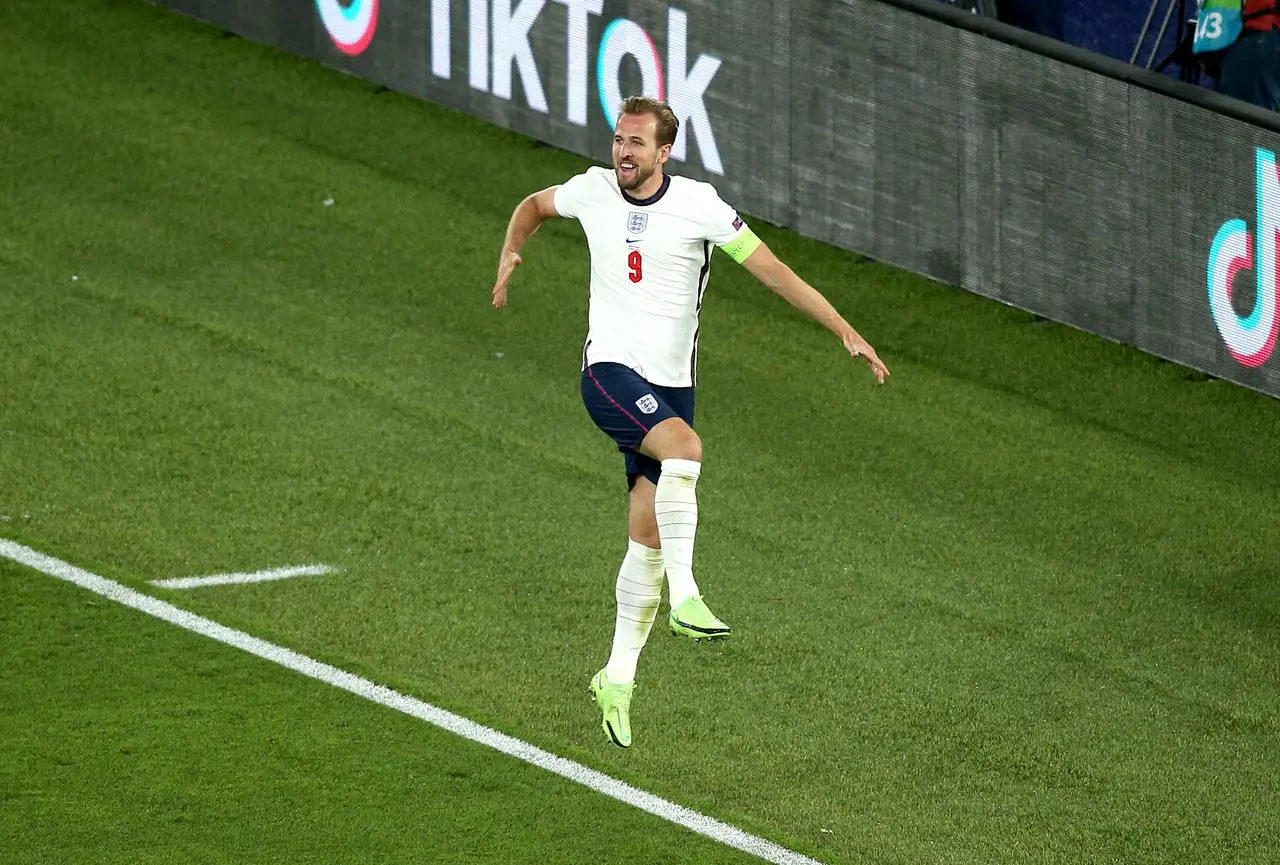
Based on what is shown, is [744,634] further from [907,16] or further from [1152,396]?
[907,16]

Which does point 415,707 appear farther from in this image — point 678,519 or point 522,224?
point 522,224

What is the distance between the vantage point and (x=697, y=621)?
8.34 metres

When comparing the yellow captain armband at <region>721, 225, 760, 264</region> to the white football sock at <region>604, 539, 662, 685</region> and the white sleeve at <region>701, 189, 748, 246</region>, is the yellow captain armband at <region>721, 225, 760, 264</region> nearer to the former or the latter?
the white sleeve at <region>701, 189, 748, 246</region>

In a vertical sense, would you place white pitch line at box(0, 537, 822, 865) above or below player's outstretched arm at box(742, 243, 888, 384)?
below

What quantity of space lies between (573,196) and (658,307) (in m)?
0.55

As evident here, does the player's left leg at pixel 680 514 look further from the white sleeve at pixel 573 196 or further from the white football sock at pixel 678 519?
the white sleeve at pixel 573 196

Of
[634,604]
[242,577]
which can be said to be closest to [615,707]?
[634,604]

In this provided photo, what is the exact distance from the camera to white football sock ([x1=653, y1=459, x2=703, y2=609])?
830cm

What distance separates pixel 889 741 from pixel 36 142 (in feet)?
29.9

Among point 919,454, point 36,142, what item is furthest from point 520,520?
point 36,142

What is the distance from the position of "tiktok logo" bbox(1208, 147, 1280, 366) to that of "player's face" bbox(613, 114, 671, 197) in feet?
18.1

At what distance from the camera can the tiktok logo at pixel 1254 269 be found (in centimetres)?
1258

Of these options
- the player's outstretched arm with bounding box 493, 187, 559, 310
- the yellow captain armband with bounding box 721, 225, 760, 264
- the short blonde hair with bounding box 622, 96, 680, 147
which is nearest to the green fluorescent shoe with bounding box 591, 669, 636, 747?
the player's outstretched arm with bounding box 493, 187, 559, 310

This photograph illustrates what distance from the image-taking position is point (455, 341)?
13.7 metres
